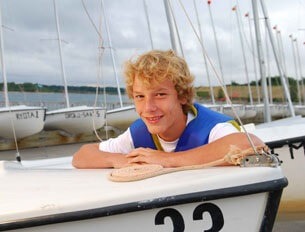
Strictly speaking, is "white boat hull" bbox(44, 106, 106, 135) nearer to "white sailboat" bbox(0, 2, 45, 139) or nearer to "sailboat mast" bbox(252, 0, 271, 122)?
"white sailboat" bbox(0, 2, 45, 139)

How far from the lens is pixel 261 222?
1.91m

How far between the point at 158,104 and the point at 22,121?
44.0ft

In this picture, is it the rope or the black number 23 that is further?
the rope

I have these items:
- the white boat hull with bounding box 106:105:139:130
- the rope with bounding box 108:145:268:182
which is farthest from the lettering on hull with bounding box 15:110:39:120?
the rope with bounding box 108:145:268:182

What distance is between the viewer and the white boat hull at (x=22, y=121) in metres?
14.4

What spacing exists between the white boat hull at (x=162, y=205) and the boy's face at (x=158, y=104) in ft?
1.16

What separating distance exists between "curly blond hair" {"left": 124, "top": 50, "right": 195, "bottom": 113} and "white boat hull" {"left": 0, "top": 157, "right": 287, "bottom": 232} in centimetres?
49

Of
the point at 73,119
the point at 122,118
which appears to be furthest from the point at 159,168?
the point at 122,118

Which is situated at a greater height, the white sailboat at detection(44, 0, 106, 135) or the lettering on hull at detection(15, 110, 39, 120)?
the lettering on hull at detection(15, 110, 39, 120)

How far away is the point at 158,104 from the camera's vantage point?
2182mm

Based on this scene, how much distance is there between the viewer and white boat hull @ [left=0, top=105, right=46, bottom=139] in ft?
47.1

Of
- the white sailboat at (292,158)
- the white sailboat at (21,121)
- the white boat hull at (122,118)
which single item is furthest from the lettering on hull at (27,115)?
the white sailboat at (292,158)

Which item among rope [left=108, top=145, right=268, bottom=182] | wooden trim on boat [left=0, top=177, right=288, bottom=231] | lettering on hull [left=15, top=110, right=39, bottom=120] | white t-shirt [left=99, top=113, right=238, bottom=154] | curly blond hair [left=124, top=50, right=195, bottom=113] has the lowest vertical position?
wooden trim on boat [left=0, top=177, right=288, bottom=231]

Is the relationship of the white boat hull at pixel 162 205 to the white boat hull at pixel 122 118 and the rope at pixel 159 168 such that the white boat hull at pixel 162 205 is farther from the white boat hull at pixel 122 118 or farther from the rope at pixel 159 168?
the white boat hull at pixel 122 118
